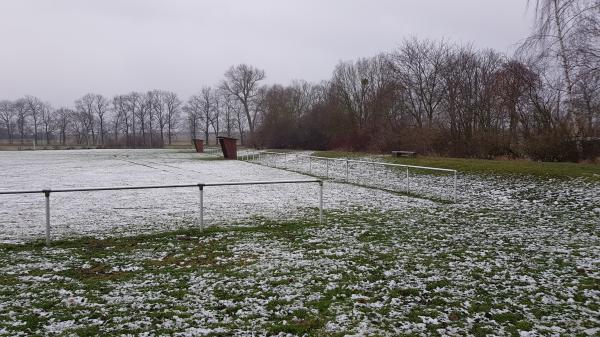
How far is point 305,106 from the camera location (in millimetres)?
68500

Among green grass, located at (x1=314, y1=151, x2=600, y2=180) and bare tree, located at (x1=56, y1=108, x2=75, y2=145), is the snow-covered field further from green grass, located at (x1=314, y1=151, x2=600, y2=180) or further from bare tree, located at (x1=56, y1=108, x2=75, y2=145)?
bare tree, located at (x1=56, y1=108, x2=75, y2=145)

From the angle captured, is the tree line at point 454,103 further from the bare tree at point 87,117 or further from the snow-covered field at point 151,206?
the bare tree at point 87,117

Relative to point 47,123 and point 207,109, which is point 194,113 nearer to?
point 207,109

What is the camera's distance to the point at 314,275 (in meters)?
6.17

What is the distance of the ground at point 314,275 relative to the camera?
4492 mm

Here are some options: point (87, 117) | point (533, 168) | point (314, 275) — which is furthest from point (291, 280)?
point (87, 117)

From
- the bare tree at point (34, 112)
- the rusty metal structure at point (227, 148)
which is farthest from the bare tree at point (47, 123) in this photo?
the rusty metal structure at point (227, 148)

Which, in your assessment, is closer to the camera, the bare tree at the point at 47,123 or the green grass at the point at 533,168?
the green grass at the point at 533,168

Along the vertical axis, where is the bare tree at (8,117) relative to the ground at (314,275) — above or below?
above

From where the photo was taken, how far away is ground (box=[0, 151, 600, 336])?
4492mm

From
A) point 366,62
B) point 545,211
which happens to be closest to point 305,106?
point 366,62

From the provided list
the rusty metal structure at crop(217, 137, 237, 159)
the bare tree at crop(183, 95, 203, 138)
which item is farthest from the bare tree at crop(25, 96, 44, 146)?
the rusty metal structure at crop(217, 137, 237, 159)

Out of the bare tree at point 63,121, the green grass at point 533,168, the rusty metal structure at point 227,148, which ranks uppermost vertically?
the bare tree at point 63,121

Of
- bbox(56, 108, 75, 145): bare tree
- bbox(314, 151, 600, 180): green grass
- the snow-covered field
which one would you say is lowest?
the snow-covered field
